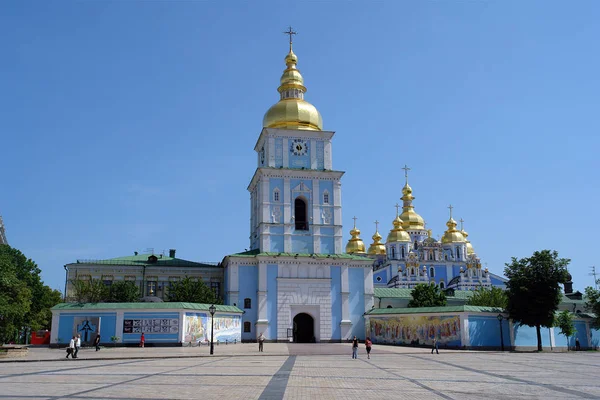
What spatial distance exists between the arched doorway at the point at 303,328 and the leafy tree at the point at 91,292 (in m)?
15.4

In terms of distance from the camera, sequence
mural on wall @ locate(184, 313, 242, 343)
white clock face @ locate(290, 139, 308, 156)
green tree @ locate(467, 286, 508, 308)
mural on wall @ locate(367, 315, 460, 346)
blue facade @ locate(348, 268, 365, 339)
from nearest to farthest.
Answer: mural on wall @ locate(367, 315, 460, 346)
mural on wall @ locate(184, 313, 242, 343)
blue facade @ locate(348, 268, 365, 339)
green tree @ locate(467, 286, 508, 308)
white clock face @ locate(290, 139, 308, 156)

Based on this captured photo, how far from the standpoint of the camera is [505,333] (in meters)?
39.6

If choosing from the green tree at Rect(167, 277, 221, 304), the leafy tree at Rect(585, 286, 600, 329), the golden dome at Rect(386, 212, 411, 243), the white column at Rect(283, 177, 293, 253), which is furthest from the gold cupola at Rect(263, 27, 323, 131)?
the golden dome at Rect(386, 212, 411, 243)

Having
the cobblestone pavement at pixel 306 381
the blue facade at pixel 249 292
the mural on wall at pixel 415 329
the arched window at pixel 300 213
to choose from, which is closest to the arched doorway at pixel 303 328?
the blue facade at pixel 249 292

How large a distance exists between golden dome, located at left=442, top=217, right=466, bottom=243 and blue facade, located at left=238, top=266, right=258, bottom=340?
49.7 metres

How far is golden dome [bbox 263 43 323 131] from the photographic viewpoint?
5147 cm

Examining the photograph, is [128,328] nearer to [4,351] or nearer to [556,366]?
[4,351]

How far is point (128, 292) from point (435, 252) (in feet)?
176

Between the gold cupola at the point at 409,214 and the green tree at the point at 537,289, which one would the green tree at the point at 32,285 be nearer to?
the green tree at the point at 537,289

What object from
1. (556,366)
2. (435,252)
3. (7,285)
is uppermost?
(435,252)

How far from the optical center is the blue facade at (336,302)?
47250 millimetres

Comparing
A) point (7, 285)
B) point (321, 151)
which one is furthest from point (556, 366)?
point (321, 151)

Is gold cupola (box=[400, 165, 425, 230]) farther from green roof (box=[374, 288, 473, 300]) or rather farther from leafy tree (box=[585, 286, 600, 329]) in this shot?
leafy tree (box=[585, 286, 600, 329])

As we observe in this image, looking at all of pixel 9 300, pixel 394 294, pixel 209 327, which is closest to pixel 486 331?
pixel 209 327
